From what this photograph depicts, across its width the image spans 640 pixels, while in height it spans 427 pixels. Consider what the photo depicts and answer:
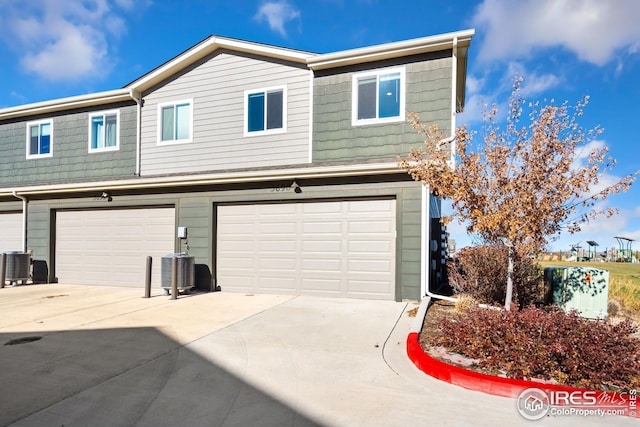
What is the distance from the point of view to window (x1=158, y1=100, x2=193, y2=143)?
10.6 m

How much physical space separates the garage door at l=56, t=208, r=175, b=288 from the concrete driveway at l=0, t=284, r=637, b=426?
329cm

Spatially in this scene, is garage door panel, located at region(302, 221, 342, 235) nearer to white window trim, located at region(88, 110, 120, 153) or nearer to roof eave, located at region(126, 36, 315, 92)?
roof eave, located at region(126, 36, 315, 92)

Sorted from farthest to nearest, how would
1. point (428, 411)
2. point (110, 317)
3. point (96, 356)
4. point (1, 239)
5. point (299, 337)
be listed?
point (1, 239) → point (110, 317) → point (299, 337) → point (96, 356) → point (428, 411)

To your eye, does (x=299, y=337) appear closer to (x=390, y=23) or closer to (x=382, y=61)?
(x=382, y=61)

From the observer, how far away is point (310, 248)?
870cm

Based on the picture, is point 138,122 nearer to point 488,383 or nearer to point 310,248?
point 310,248

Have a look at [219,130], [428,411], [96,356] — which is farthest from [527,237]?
[219,130]

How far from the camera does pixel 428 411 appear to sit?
3.15 m

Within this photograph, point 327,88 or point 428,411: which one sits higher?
point 327,88

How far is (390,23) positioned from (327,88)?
317cm

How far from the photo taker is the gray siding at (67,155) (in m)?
11.2

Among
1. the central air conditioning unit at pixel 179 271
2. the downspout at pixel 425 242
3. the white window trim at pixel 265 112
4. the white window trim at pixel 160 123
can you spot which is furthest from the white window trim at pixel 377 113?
the central air conditioning unit at pixel 179 271

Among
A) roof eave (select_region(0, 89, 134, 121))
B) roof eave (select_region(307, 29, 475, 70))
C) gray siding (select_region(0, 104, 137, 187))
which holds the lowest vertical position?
gray siding (select_region(0, 104, 137, 187))

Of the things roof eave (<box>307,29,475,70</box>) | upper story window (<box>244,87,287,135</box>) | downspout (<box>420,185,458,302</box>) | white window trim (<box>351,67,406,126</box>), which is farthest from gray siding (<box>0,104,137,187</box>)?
downspout (<box>420,185,458,302</box>)
